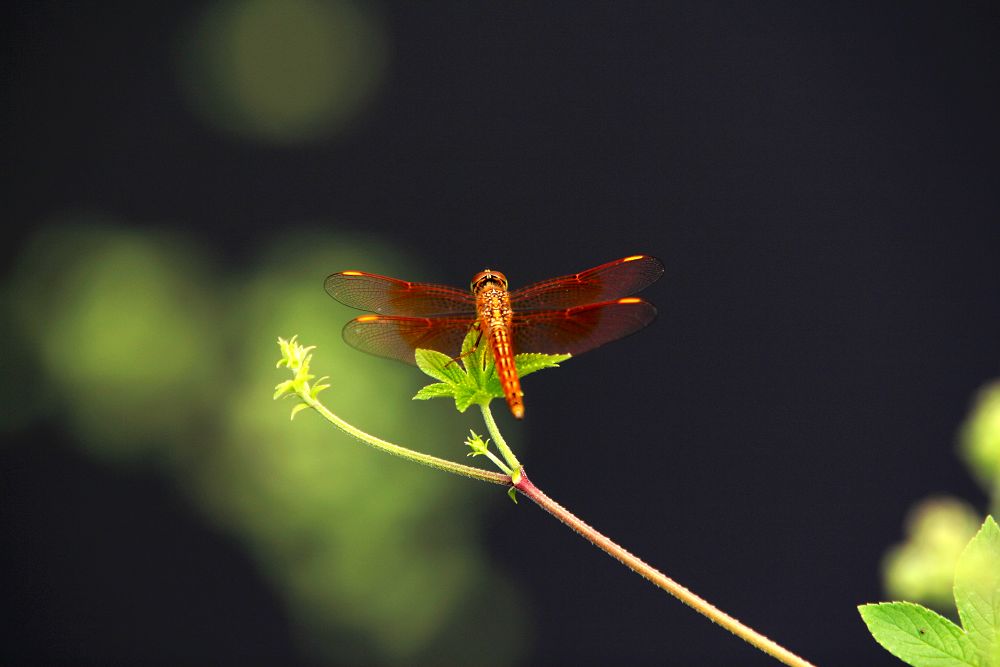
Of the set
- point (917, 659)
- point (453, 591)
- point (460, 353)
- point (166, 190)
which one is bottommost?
point (453, 591)

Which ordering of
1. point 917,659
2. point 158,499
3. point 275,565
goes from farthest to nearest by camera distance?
point 158,499 → point 275,565 → point 917,659

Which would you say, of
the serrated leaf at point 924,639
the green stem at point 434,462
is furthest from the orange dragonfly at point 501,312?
the serrated leaf at point 924,639

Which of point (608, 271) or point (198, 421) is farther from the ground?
point (608, 271)

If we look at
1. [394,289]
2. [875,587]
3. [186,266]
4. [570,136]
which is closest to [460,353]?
[394,289]

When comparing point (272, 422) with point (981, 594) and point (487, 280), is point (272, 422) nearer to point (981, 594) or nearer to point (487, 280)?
point (487, 280)

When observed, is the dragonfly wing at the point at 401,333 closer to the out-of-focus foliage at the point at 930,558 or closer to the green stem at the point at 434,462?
the green stem at the point at 434,462

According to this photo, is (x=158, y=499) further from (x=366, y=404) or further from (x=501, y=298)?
(x=501, y=298)

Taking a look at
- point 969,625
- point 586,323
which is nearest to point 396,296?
point 586,323
